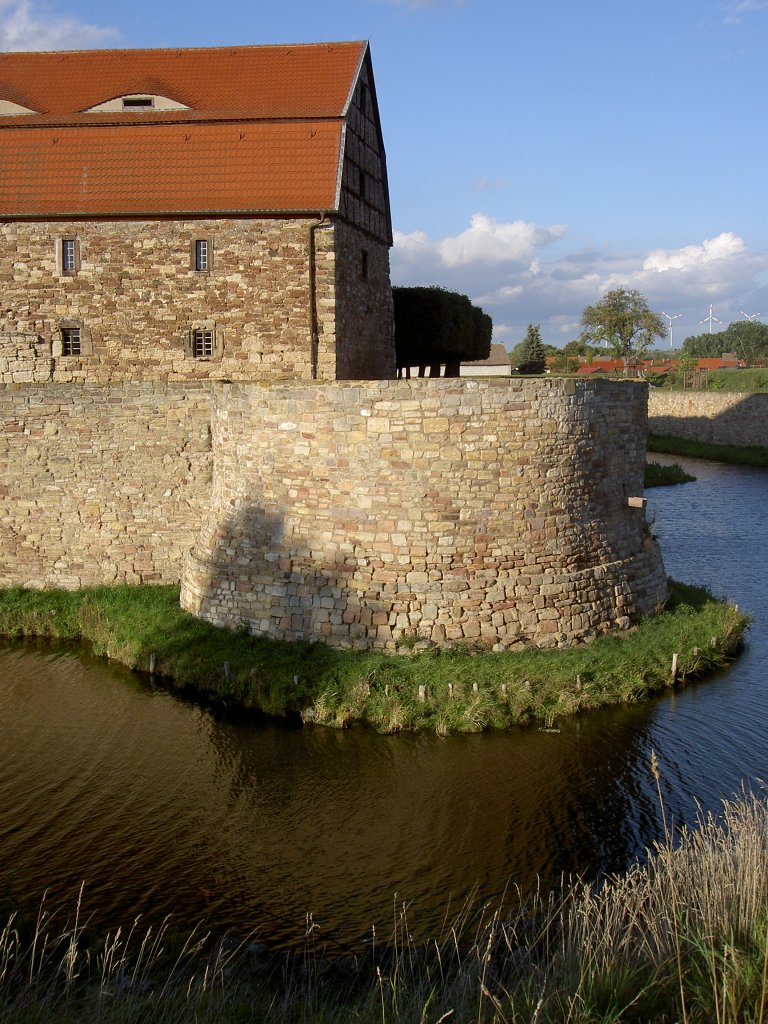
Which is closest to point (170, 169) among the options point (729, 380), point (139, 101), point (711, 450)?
point (139, 101)

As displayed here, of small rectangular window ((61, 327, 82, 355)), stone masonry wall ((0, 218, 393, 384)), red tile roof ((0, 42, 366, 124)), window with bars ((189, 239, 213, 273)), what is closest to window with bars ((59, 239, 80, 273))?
stone masonry wall ((0, 218, 393, 384))

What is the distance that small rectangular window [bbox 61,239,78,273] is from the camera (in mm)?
21425

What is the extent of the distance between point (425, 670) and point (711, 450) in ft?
125

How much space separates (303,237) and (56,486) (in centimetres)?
793

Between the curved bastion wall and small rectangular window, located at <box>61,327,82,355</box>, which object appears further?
small rectangular window, located at <box>61,327,82,355</box>

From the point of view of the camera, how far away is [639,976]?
20.6ft

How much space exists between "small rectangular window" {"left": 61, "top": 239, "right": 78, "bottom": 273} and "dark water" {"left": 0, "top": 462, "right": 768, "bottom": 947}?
10546 millimetres

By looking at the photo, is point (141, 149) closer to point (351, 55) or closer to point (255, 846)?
point (351, 55)

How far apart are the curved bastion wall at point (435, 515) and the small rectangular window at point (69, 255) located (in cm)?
835

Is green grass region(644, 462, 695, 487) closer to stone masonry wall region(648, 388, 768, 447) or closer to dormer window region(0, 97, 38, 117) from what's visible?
stone masonry wall region(648, 388, 768, 447)

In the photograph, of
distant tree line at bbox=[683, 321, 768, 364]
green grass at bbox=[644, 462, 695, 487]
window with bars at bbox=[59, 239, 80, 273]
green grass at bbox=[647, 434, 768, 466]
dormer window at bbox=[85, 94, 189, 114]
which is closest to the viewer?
window with bars at bbox=[59, 239, 80, 273]

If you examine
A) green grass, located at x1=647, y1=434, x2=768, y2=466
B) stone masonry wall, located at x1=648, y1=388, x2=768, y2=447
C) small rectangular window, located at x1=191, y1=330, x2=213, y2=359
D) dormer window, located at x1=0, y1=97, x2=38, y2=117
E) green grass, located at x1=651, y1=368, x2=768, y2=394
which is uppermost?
dormer window, located at x1=0, y1=97, x2=38, y2=117

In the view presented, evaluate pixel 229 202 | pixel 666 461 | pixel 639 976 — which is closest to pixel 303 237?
pixel 229 202

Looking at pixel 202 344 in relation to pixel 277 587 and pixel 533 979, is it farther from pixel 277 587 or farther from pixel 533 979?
pixel 533 979
